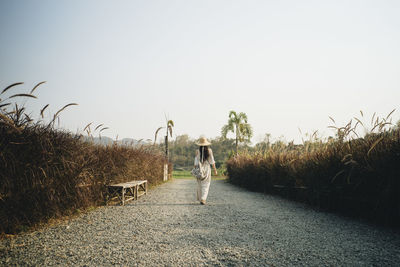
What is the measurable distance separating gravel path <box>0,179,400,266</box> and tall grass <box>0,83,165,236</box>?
38cm

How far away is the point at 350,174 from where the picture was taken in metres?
4.86

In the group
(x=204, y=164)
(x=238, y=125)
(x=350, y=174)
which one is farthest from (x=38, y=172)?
(x=238, y=125)

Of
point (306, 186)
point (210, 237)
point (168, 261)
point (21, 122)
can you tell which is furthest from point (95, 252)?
point (306, 186)

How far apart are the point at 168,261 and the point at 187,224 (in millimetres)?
1798

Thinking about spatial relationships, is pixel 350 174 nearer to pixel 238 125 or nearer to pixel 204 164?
pixel 204 164

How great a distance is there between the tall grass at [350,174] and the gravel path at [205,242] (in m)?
0.49

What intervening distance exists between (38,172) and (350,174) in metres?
6.44

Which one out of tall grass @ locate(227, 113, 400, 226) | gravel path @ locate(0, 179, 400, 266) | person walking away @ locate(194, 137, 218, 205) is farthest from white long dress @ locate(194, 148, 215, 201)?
tall grass @ locate(227, 113, 400, 226)

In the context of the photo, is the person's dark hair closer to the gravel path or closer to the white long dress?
the white long dress

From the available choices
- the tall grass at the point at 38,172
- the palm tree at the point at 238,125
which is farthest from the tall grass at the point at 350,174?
the palm tree at the point at 238,125

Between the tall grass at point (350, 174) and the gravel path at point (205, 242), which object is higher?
the tall grass at point (350, 174)

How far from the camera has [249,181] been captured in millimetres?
11328

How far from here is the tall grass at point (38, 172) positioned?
11.7 feet

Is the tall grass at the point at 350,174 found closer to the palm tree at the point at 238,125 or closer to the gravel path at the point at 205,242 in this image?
the gravel path at the point at 205,242
